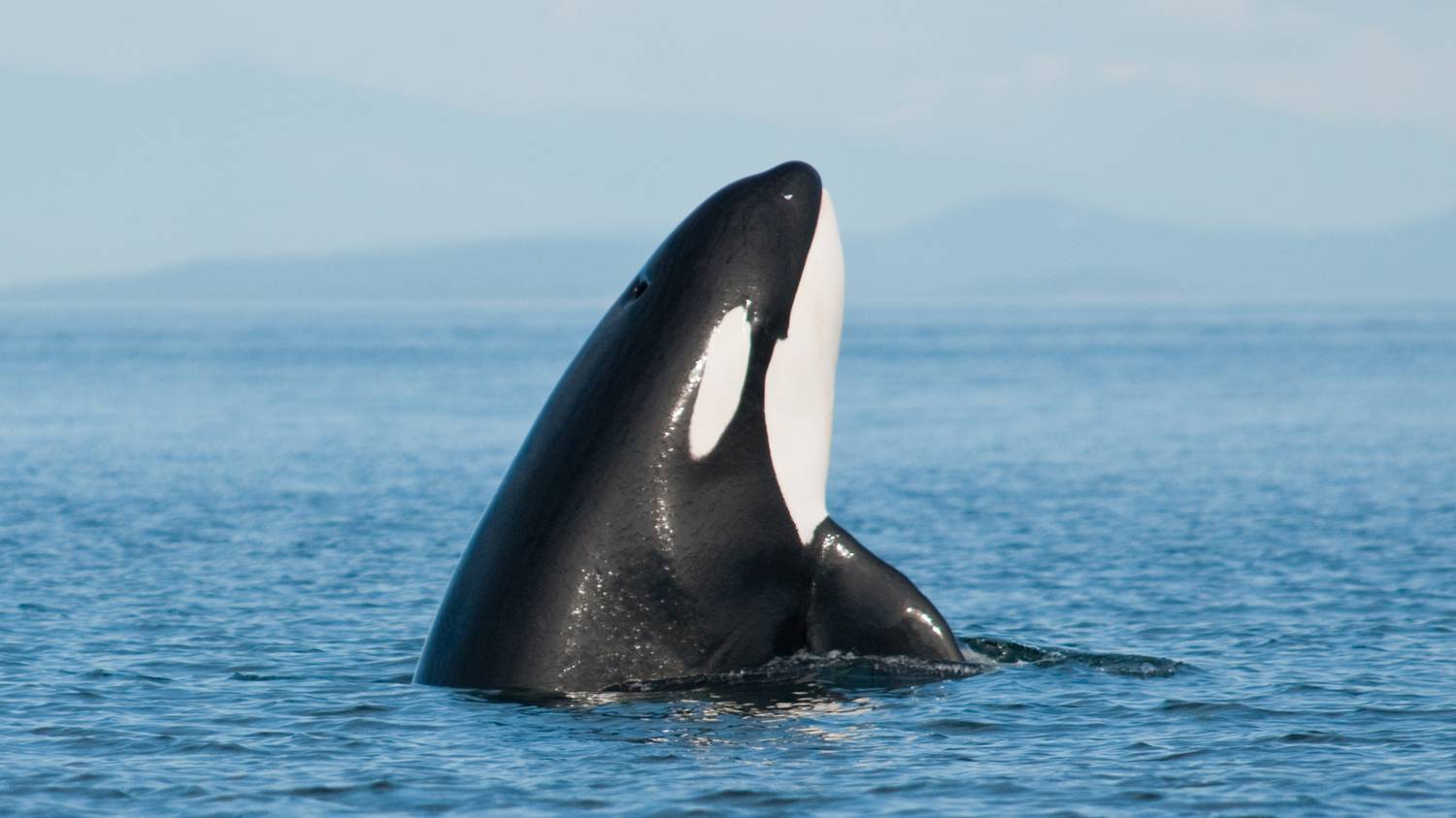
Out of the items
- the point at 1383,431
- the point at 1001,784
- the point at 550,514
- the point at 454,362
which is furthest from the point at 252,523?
the point at 454,362

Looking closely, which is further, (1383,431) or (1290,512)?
(1383,431)

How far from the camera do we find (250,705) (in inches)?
590

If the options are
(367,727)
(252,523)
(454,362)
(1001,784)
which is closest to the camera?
(1001,784)

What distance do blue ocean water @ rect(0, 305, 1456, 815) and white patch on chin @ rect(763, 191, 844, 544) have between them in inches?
55.7

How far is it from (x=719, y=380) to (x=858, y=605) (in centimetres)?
184

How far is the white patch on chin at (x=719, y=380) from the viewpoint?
517 inches

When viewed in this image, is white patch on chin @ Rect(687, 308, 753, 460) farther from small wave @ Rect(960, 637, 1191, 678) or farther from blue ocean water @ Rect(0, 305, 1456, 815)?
small wave @ Rect(960, 637, 1191, 678)

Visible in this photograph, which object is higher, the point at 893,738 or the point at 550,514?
the point at 550,514

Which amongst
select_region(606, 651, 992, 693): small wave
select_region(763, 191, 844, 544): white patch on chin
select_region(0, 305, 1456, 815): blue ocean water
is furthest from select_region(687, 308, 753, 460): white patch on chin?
select_region(0, 305, 1456, 815): blue ocean water

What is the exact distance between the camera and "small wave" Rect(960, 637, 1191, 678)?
1603 centimetres

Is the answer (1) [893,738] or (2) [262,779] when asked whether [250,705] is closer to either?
(2) [262,779]

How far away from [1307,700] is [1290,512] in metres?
18.8

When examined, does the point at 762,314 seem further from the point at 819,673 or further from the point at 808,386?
the point at 819,673

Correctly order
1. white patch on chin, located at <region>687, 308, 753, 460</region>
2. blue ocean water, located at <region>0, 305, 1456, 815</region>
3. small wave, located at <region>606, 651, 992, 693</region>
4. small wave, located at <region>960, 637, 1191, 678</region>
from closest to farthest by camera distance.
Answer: blue ocean water, located at <region>0, 305, 1456, 815</region> < white patch on chin, located at <region>687, 308, 753, 460</region> < small wave, located at <region>606, 651, 992, 693</region> < small wave, located at <region>960, 637, 1191, 678</region>
